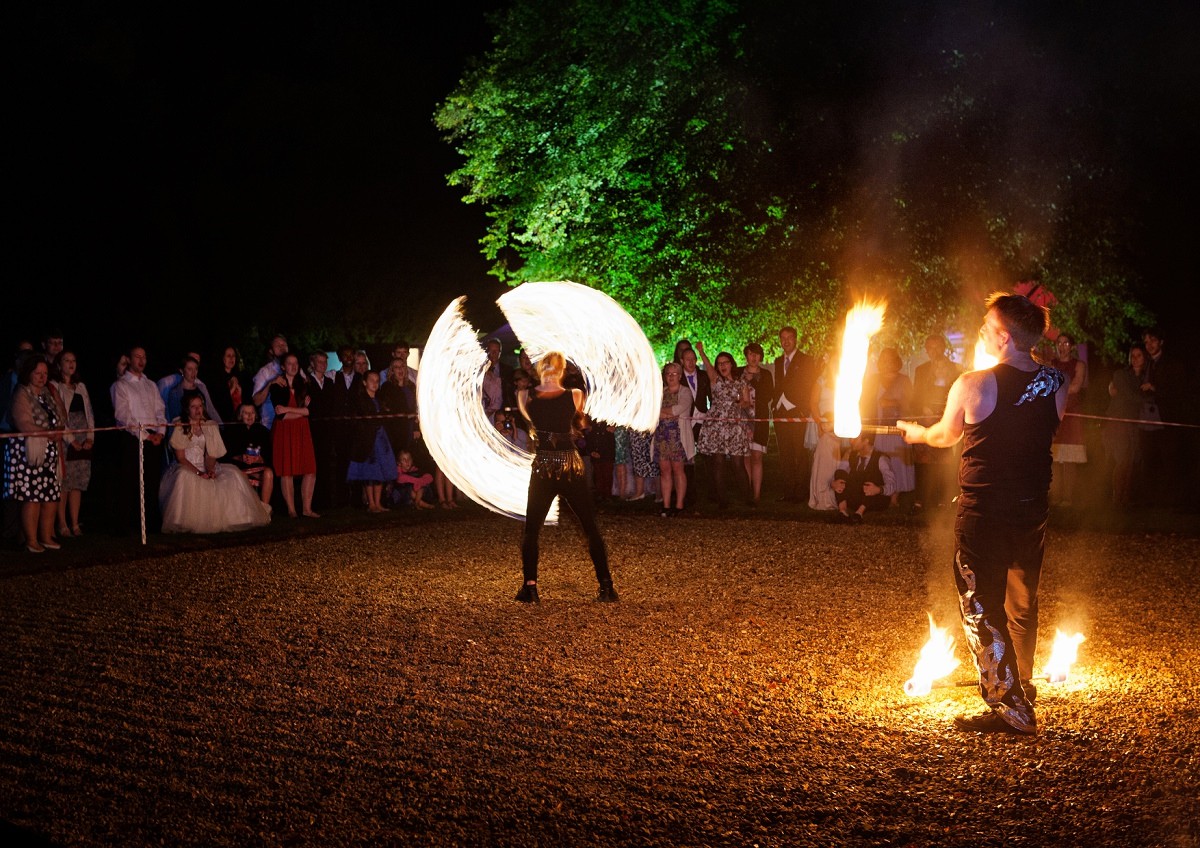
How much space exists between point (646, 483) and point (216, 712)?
1055 cm

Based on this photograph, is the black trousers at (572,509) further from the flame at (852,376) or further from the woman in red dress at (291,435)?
the woman in red dress at (291,435)

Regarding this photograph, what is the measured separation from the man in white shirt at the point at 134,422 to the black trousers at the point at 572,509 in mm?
5572

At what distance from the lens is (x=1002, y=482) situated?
5789mm

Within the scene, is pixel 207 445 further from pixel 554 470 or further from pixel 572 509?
pixel 572 509

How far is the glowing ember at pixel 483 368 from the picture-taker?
37.2 feet

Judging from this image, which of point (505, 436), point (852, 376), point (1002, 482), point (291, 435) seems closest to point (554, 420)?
point (852, 376)

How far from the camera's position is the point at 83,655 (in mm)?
7441

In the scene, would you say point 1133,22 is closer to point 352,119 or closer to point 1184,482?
point 1184,482

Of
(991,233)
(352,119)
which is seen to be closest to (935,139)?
(991,233)

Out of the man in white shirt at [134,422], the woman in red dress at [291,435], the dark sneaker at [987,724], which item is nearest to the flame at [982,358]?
the dark sneaker at [987,724]

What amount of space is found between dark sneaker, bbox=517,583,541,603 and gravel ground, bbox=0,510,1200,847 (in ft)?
0.89

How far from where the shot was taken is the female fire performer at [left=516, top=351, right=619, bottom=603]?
29.3 feet

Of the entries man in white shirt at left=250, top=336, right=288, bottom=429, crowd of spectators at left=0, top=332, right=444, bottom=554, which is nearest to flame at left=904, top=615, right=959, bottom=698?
crowd of spectators at left=0, top=332, right=444, bottom=554

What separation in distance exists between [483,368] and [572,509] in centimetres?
420
